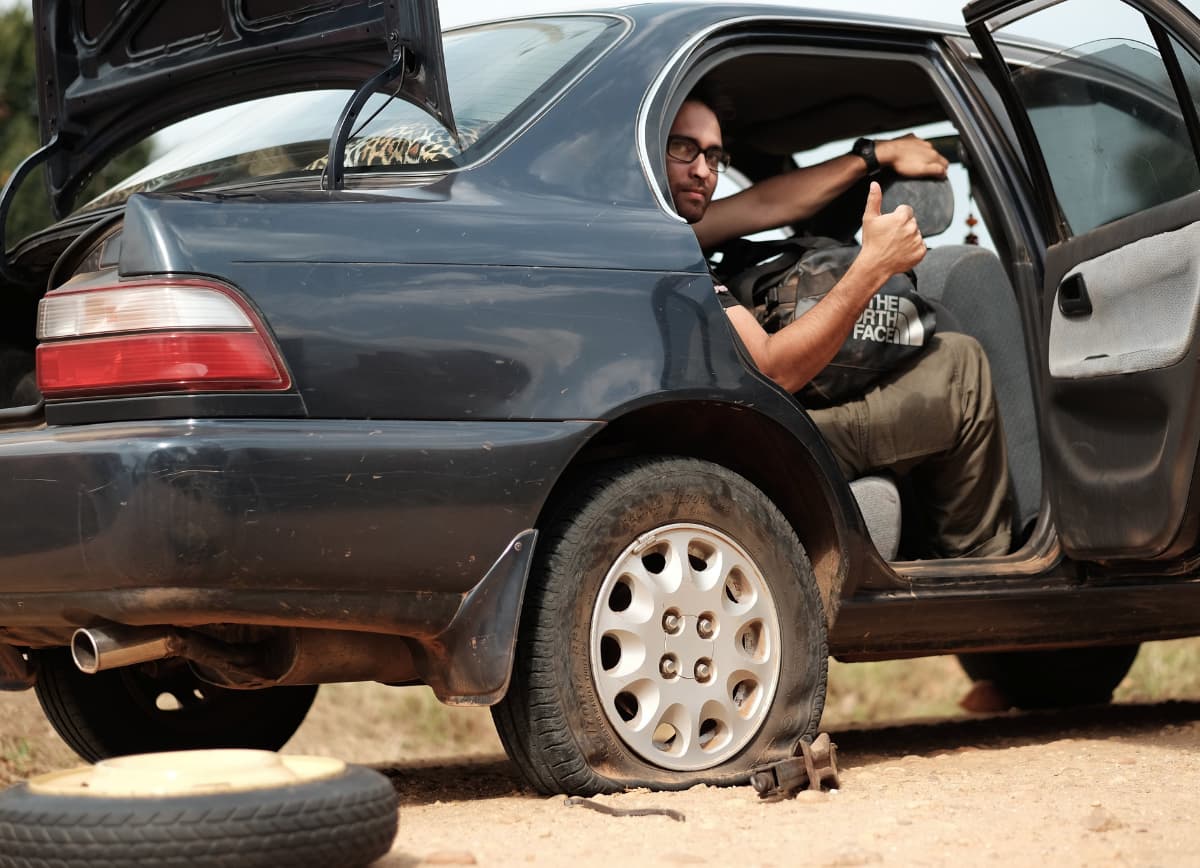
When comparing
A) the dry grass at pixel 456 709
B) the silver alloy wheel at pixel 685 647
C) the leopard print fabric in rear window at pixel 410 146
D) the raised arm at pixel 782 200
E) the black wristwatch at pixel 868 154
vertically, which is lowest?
the dry grass at pixel 456 709

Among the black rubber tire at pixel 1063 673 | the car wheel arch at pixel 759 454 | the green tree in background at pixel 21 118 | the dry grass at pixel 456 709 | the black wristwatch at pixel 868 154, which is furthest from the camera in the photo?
the green tree in background at pixel 21 118

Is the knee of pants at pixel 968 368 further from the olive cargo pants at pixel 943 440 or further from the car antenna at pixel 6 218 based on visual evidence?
the car antenna at pixel 6 218

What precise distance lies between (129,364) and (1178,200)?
2346 mm

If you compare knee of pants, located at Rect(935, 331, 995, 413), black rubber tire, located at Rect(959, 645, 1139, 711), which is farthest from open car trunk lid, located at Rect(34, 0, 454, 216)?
black rubber tire, located at Rect(959, 645, 1139, 711)

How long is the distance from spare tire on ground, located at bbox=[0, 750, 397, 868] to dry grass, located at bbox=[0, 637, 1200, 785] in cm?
308

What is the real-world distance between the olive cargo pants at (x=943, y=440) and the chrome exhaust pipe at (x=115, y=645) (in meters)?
1.92

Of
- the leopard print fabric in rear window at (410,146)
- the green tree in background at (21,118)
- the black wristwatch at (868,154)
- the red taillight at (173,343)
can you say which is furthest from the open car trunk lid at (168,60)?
the green tree in background at (21,118)

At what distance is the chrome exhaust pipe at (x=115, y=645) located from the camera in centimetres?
307

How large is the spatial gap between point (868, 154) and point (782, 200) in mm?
283

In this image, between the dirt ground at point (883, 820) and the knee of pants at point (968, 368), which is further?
the knee of pants at point (968, 368)

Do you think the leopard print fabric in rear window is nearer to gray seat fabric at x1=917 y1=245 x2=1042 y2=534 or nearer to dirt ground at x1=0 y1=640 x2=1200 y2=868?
dirt ground at x1=0 y1=640 x2=1200 y2=868

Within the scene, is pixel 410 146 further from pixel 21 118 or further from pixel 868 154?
pixel 21 118

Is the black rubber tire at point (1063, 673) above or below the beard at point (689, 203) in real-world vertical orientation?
below

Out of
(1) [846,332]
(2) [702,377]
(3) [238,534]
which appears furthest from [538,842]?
(1) [846,332]
